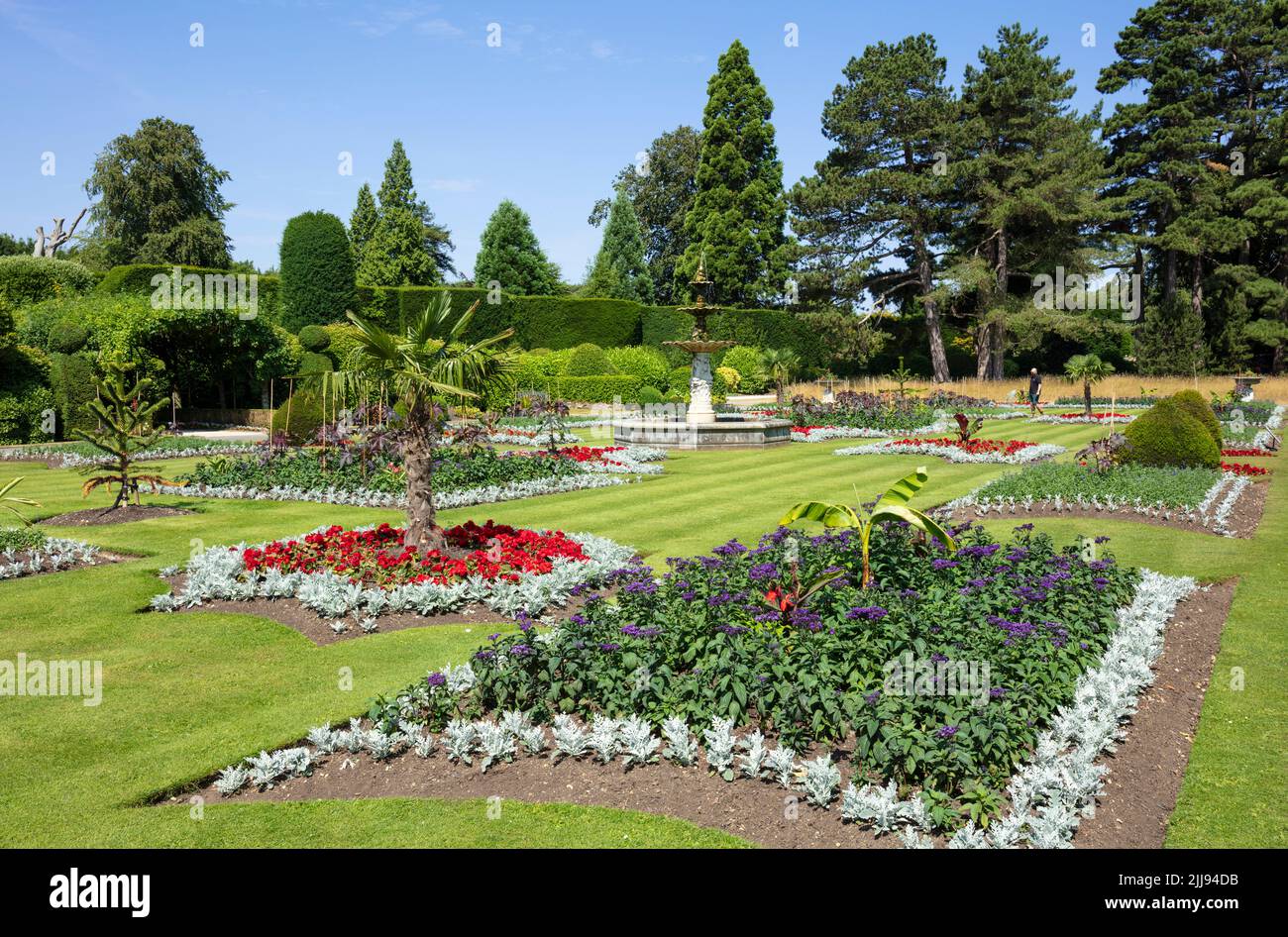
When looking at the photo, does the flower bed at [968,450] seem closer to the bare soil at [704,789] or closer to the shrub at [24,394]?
the bare soil at [704,789]

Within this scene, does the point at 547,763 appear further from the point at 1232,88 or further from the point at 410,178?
Result: the point at 410,178

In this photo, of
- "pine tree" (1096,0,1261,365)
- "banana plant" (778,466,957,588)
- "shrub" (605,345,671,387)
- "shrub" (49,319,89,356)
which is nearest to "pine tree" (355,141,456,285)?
"shrub" (605,345,671,387)

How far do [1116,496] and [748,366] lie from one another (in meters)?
27.0

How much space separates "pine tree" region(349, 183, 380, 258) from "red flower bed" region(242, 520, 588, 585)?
51.5 m

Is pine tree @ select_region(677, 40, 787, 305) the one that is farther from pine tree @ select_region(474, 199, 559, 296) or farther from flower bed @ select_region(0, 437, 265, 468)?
flower bed @ select_region(0, 437, 265, 468)

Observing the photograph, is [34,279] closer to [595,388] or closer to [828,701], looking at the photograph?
[595,388]

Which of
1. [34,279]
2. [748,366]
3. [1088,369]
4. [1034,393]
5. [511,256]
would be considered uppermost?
[511,256]

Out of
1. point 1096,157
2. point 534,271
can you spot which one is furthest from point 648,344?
point 1096,157

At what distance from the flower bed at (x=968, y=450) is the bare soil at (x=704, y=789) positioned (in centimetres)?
1291

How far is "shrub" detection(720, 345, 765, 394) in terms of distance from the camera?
38094mm

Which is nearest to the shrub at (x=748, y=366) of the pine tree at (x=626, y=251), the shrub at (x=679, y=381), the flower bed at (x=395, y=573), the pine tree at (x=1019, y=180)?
the shrub at (x=679, y=381)

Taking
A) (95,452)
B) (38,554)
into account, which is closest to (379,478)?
(38,554)

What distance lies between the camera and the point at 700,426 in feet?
71.8

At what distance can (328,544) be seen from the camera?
8922mm
